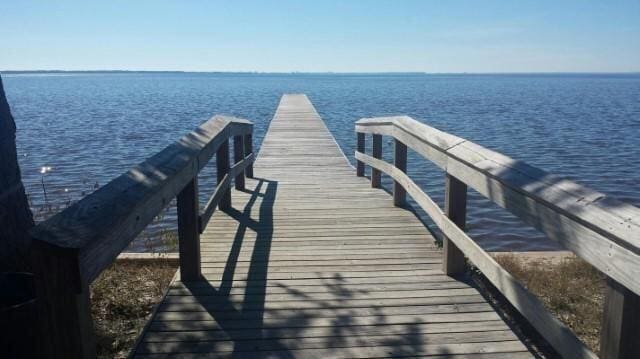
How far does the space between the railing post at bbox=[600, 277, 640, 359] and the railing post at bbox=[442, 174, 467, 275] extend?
7.47ft

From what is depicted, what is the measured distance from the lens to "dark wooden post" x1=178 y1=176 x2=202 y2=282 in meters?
4.59

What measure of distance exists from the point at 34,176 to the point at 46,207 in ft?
16.9

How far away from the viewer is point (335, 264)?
517cm

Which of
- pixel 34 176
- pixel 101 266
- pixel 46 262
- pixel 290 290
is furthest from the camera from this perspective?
pixel 34 176

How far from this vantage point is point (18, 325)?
8.64ft

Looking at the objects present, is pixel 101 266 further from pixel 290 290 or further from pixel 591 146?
pixel 591 146

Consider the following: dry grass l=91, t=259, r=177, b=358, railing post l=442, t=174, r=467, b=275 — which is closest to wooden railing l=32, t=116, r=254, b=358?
dry grass l=91, t=259, r=177, b=358

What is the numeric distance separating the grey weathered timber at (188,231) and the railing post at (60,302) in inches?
93.8

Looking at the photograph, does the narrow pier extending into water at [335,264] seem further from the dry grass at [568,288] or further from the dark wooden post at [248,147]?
the dark wooden post at [248,147]

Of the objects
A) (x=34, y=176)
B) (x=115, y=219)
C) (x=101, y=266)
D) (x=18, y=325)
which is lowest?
(x=34, y=176)

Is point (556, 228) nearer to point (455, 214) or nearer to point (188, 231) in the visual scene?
point (455, 214)

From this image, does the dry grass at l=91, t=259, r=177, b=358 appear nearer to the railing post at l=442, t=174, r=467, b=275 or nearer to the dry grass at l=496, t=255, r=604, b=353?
the railing post at l=442, t=174, r=467, b=275

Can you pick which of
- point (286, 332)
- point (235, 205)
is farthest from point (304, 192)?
point (286, 332)

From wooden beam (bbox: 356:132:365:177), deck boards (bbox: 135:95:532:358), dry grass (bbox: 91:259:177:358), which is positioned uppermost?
wooden beam (bbox: 356:132:365:177)
